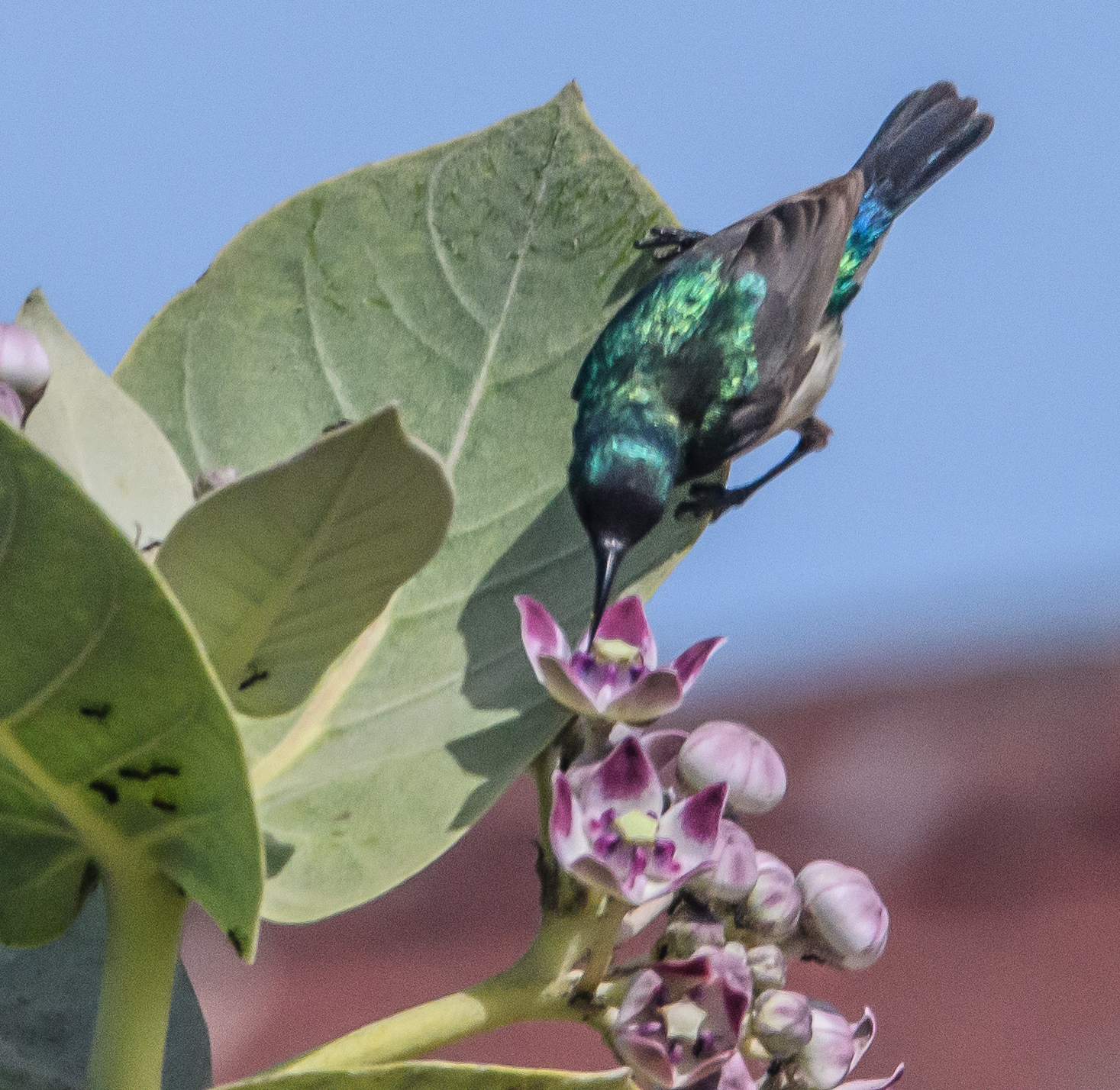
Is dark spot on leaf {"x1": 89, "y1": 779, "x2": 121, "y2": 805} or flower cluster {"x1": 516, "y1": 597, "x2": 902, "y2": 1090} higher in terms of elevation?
dark spot on leaf {"x1": 89, "y1": 779, "x2": 121, "y2": 805}

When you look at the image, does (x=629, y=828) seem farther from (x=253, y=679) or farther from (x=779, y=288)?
(x=779, y=288)

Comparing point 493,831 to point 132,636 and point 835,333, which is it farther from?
point 132,636

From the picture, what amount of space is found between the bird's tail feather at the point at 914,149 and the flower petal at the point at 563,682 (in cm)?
218

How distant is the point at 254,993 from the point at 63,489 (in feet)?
6.73

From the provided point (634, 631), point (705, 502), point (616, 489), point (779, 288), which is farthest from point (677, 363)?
point (634, 631)

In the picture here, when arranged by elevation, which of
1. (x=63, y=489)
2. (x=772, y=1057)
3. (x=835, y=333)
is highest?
(x=63, y=489)

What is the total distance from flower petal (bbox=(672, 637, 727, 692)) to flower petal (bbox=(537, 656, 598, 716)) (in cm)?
5

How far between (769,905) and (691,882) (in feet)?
0.19

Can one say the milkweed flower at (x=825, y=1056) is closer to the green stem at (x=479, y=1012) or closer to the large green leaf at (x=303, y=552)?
the green stem at (x=479, y=1012)

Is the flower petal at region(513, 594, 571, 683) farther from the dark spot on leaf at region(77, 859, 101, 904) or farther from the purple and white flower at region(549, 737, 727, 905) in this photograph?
the dark spot on leaf at region(77, 859, 101, 904)

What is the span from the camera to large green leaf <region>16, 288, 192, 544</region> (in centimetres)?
89

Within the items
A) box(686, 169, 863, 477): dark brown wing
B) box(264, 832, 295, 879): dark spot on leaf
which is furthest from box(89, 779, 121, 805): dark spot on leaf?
box(686, 169, 863, 477): dark brown wing

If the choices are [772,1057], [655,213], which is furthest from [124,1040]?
[655,213]

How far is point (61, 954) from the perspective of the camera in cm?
102
